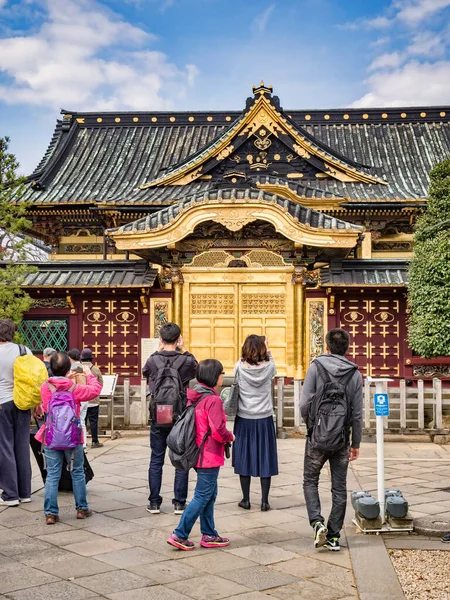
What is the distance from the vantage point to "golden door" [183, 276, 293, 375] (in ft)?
52.0

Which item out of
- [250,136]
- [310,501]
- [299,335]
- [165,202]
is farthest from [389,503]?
[250,136]

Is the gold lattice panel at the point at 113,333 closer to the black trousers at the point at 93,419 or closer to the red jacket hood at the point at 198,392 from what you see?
the black trousers at the point at 93,419

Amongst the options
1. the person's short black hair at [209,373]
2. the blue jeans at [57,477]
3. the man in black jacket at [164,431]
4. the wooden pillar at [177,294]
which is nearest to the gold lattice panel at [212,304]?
the wooden pillar at [177,294]

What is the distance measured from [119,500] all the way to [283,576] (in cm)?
300

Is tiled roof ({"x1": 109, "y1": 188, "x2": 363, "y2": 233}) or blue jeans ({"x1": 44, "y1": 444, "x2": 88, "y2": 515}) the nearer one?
blue jeans ({"x1": 44, "y1": 444, "x2": 88, "y2": 515})

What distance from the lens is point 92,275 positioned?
16.5 m

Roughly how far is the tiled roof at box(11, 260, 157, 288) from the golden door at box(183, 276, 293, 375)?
1.10 metres

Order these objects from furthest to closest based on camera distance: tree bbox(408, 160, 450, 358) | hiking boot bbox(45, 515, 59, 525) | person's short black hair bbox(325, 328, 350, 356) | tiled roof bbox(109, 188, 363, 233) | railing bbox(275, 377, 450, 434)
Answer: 1. tiled roof bbox(109, 188, 363, 233)
2. tree bbox(408, 160, 450, 358)
3. railing bbox(275, 377, 450, 434)
4. hiking boot bbox(45, 515, 59, 525)
5. person's short black hair bbox(325, 328, 350, 356)

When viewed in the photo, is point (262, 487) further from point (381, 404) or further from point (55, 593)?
point (55, 593)

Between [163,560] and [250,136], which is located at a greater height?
[250,136]

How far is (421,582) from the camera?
5441 mm

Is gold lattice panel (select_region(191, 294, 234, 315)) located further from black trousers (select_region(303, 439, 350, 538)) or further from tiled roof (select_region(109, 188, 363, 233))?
black trousers (select_region(303, 439, 350, 538))

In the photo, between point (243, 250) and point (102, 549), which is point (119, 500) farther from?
point (243, 250)

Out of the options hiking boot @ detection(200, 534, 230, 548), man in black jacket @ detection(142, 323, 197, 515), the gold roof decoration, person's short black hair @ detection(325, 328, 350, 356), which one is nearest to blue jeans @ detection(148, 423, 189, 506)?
man in black jacket @ detection(142, 323, 197, 515)
